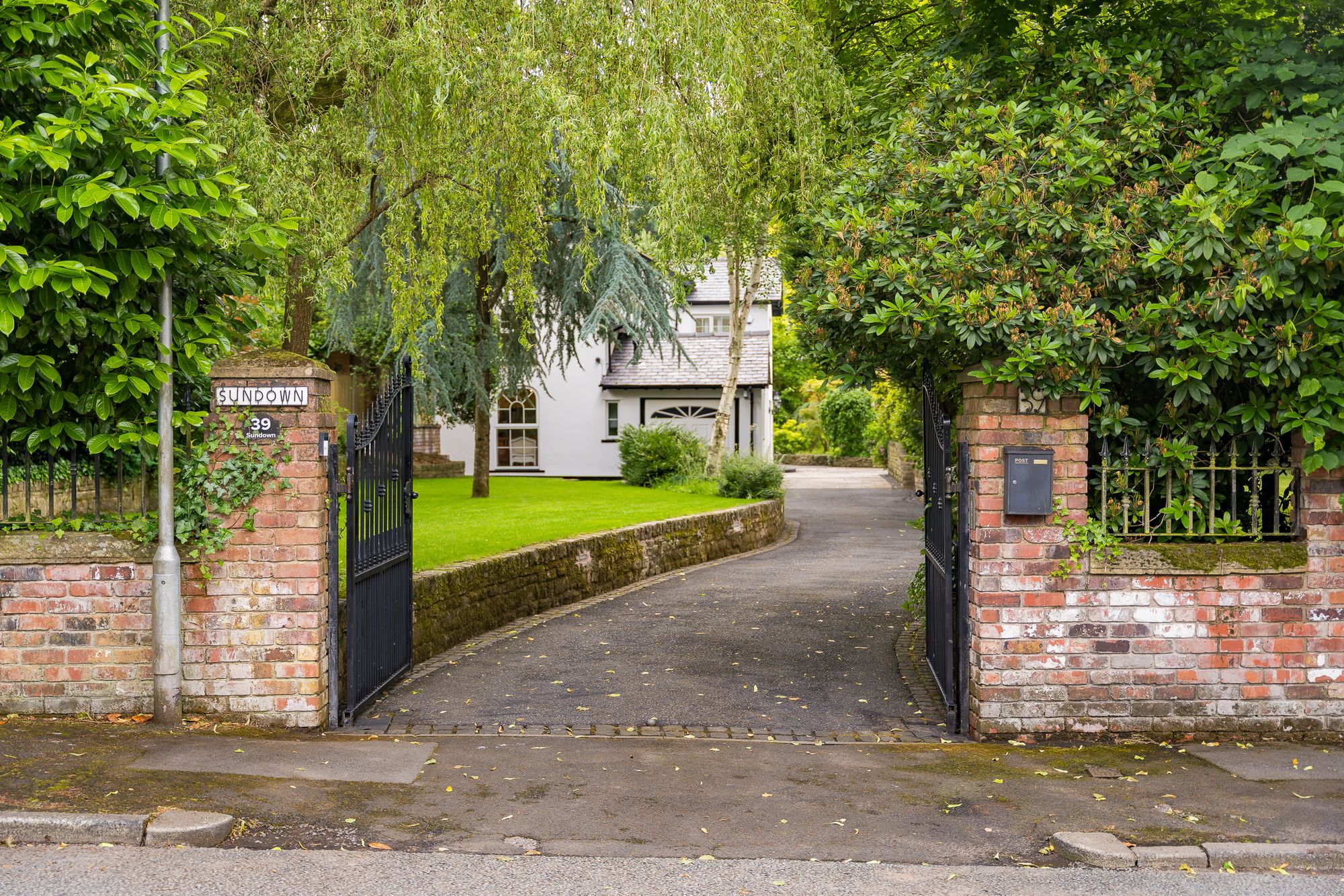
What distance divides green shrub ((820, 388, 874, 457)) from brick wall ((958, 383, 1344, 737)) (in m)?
38.9

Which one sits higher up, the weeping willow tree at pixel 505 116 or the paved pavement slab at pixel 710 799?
the weeping willow tree at pixel 505 116

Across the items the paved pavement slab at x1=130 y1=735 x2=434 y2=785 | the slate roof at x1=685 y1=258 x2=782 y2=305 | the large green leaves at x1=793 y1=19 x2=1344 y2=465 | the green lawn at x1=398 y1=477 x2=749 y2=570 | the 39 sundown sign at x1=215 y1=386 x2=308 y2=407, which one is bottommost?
the paved pavement slab at x1=130 y1=735 x2=434 y2=785

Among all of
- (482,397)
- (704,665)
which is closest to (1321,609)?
(704,665)

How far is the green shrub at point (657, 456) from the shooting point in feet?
89.4

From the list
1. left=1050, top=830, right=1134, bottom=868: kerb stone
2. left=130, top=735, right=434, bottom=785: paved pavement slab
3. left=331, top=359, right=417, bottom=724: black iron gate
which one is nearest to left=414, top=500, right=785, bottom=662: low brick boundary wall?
left=331, top=359, right=417, bottom=724: black iron gate

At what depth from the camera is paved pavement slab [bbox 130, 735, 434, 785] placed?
5832 millimetres

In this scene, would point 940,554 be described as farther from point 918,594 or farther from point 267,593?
point 267,593

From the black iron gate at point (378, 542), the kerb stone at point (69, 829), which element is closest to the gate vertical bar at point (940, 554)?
the black iron gate at point (378, 542)

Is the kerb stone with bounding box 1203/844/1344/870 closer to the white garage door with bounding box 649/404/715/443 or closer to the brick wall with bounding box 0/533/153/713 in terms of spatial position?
the brick wall with bounding box 0/533/153/713

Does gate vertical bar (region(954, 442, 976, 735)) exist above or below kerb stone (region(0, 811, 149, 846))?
above

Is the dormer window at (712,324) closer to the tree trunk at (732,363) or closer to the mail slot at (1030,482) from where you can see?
the tree trunk at (732,363)

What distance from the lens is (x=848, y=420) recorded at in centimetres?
4816

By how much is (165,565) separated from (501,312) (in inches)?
660

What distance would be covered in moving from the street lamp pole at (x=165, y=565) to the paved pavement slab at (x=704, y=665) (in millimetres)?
1388
